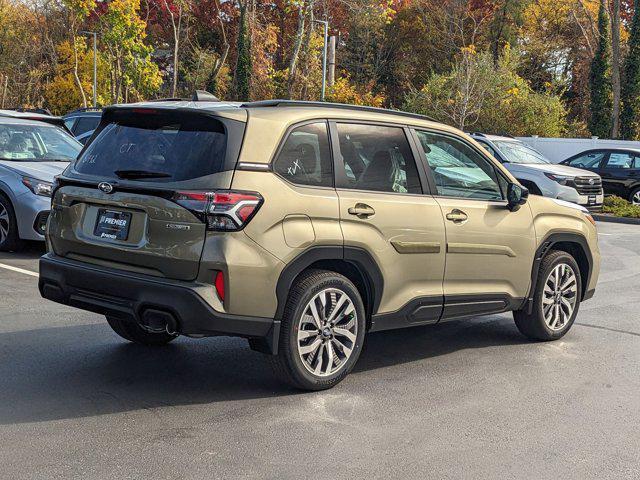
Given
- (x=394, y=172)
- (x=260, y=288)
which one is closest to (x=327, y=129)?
(x=394, y=172)

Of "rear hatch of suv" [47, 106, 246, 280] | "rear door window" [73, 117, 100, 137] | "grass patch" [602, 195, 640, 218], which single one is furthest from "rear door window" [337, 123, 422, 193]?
"grass patch" [602, 195, 640, 218]

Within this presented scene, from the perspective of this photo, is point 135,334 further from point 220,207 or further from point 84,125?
point 84,125

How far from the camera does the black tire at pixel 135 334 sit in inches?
259

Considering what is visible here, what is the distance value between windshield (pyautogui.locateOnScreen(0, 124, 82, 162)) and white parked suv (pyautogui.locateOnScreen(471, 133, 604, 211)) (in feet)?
32.8

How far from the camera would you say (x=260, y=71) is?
4925 centimetres

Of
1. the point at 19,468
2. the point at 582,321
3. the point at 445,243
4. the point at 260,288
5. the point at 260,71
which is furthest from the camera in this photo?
the point at 260,71

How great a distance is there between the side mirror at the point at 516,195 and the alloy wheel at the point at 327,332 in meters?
1.80

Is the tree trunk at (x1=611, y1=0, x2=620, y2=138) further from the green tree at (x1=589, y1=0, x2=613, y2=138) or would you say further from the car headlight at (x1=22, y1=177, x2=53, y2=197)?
the car headlight at (x1=22, y1=177, x2=53, y2=197)

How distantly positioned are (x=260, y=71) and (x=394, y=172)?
145ft

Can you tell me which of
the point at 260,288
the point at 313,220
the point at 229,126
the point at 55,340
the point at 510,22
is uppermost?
the point at 510,22

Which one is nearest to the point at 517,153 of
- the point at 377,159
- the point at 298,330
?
the point at 377,159

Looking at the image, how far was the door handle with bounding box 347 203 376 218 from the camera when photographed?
5.70 meters

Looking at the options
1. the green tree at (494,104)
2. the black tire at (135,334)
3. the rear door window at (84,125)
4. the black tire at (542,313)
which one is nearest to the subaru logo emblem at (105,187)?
the black tire at (135,334)

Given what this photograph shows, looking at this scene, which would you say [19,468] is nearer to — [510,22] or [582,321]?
[582,321]
